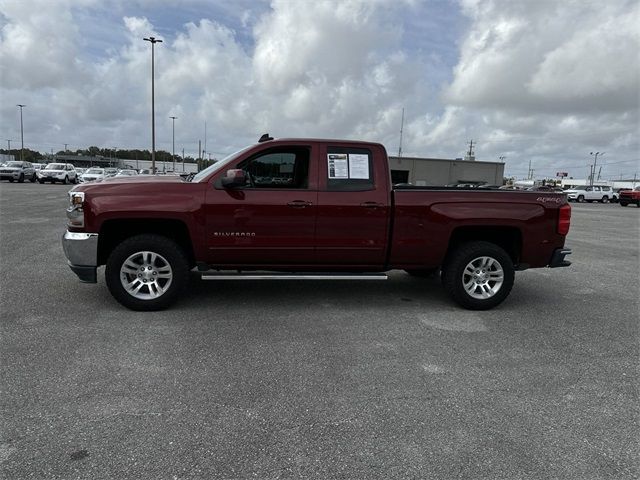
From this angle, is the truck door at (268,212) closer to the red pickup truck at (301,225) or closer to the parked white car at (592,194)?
the red pickup truck at (301,225)

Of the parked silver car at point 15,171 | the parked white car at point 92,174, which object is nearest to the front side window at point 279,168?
the parked white car at point 92,174

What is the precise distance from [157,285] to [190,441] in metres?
2.62

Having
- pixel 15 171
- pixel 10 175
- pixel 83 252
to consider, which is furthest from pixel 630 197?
pixel 10 175

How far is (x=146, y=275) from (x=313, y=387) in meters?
2.53

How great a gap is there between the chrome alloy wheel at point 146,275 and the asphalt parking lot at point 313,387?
0.83 ft

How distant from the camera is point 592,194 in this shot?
4684cm

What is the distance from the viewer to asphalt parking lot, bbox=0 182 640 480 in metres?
2.63

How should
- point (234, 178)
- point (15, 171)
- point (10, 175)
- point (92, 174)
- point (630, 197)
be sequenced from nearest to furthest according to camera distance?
point (234, 178) < point (92, 174) < point (10, 175) < point (15, 171) < point (630, 197)

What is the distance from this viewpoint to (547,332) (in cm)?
487

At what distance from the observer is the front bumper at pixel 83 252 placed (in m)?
4.95

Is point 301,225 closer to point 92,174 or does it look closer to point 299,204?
point 299,204

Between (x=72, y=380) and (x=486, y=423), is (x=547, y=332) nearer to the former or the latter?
(x=486, y=423)

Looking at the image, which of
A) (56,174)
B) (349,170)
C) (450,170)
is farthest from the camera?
(56,174)

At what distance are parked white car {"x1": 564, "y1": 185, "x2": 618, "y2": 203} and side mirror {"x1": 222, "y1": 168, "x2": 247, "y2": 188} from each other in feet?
161
